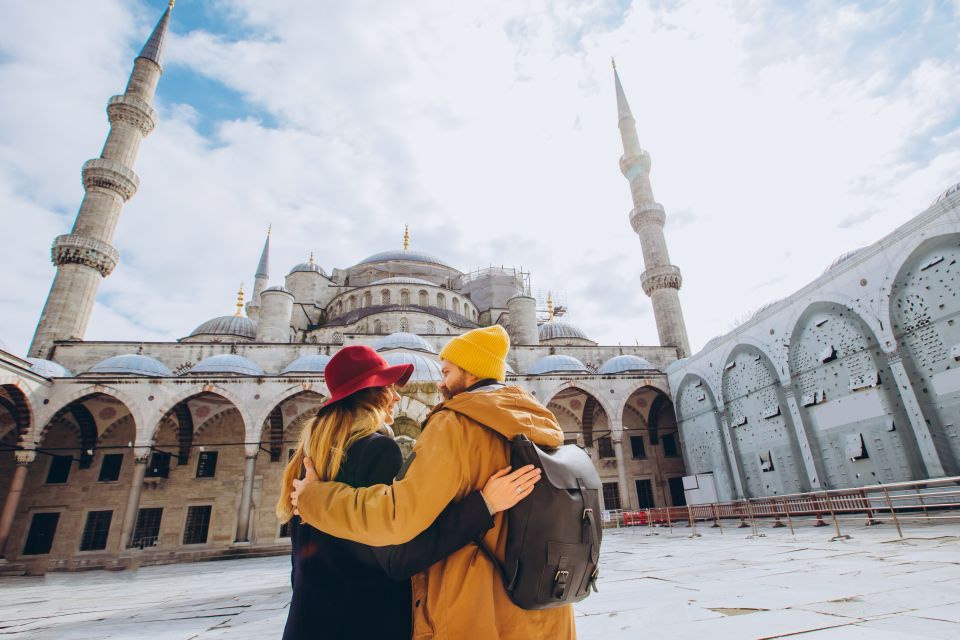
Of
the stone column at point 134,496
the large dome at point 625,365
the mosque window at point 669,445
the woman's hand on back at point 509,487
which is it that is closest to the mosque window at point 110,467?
the stone column at point 134,496

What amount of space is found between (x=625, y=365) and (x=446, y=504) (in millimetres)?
18780

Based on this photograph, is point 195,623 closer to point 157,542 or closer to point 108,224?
point 157,542

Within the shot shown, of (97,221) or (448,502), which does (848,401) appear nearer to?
(448,502)

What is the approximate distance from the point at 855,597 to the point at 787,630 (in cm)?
99

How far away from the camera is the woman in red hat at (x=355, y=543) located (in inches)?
50.1

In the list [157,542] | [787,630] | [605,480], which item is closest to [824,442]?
[605,480]

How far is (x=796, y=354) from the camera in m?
12.2

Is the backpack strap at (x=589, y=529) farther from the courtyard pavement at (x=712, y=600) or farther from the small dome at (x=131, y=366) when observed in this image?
the small dome at (x=131, y=366)

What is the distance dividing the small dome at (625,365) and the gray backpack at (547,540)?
18030mm

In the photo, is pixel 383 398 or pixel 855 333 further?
pixel 855 333

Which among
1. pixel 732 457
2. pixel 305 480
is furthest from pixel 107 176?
pixel 732 457

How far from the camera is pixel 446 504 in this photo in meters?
1.28

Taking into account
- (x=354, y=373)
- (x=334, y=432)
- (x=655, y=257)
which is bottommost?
(x=334, y=432)

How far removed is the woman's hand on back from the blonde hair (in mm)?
549
